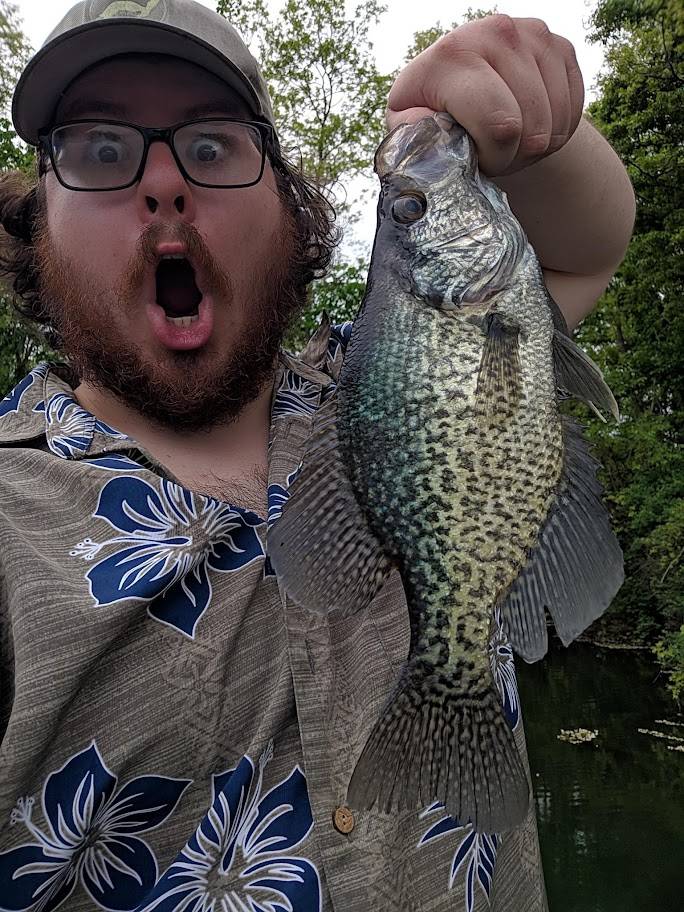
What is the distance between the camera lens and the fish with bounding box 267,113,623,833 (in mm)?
1283

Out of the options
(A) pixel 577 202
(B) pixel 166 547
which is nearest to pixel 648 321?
(A) pixel 577 202

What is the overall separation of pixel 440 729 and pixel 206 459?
37.9 inches

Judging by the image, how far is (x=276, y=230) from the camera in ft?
6.91

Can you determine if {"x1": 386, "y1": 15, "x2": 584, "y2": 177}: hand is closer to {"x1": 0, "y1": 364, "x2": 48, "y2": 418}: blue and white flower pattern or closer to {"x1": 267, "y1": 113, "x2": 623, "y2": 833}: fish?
{"x1": 267, "y1": 113, "x2": 623, "y2": 833}: fish

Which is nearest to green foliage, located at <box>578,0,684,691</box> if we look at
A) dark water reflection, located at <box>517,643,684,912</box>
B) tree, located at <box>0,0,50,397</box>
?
dark water reflection, located at <box>517,643,684,912</box>

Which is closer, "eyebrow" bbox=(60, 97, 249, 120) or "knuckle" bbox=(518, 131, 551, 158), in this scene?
"knuckle" bbox=(518, 131, 551, 158)

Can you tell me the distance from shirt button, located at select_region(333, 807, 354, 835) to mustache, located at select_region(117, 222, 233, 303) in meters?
1.20

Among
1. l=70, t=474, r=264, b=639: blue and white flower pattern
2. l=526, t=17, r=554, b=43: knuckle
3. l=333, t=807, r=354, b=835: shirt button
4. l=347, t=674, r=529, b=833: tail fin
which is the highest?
l=526, t=17, r=554, b=43: knuckle

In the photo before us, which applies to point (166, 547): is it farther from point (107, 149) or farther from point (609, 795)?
point (609, 795)

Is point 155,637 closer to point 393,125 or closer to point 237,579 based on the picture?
point 237,579

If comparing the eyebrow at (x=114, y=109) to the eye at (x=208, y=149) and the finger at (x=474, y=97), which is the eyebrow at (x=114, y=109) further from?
the finger at (x=474, y=97)

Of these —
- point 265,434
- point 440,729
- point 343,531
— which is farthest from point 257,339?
point 440,729

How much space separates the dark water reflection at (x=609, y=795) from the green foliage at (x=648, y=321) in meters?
1.30

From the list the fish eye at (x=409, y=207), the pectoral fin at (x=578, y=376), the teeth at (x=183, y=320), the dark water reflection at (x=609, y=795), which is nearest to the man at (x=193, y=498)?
the teeth at (x=183, y=320)
